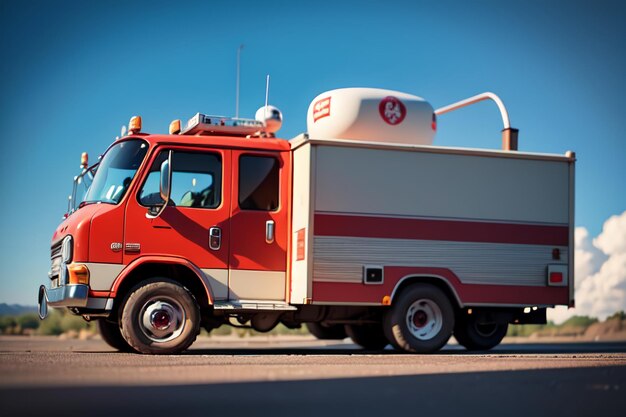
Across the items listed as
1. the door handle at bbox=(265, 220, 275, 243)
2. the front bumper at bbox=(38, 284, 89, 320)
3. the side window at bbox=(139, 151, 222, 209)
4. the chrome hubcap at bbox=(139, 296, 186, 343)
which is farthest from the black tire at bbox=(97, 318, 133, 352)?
the door handle at bbox=(265, 220, 275, 243)

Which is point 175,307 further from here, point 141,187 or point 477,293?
point 477,293

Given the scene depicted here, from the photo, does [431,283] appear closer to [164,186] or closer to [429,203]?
[429,203]

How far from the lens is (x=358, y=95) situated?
43.3 feet

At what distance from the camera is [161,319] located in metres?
11.8

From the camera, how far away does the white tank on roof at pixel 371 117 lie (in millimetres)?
13102

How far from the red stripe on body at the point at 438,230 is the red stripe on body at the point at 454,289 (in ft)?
1.69

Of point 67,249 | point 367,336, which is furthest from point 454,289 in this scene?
point 67,249

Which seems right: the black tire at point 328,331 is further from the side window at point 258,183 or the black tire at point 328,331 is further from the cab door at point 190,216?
the cab door at point 190,216

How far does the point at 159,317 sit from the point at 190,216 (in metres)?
1.43

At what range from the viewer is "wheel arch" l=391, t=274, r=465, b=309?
1296cm

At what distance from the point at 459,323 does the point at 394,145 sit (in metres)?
3.10

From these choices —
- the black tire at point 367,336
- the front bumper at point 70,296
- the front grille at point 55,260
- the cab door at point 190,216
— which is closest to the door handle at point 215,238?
the cab door at point 190,216

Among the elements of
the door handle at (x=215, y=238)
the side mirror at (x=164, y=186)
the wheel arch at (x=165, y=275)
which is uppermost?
the side mirror at (x=164, y=186)

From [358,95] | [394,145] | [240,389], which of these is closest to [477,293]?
[394,145]
